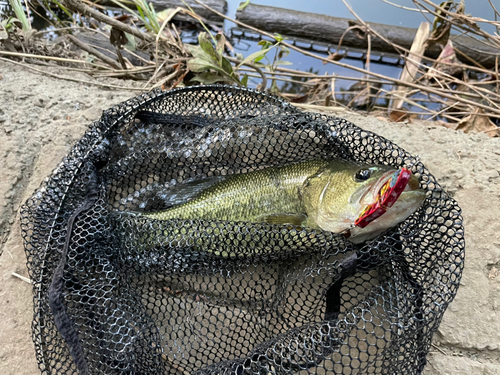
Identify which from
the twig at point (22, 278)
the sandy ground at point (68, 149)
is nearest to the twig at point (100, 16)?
the sandy ground at point (68, 149)

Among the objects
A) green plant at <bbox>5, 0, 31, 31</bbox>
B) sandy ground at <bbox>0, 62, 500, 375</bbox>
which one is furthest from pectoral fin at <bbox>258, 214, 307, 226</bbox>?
green plant at <bbox>5, 0, 31, 31</bbox>

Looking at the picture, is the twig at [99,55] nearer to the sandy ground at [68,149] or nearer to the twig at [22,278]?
the sandy ground at [68,149]

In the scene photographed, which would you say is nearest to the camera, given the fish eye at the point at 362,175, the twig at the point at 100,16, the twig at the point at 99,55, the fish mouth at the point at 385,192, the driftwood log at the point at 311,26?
the fish mouth at the point at 385,192

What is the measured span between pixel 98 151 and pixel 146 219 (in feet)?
1.55

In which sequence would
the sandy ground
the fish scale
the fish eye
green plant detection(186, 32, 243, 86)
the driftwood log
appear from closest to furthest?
1. the fish eye
2. the sandy ground
3. the fish scale
4. green plant detection(186, 32, 243, 86)
5. the driftwood log

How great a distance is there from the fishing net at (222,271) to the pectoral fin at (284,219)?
0.64ft

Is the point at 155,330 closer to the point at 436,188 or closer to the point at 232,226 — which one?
the point at 232,226

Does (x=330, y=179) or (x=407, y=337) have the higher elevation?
(x=330, y=179)

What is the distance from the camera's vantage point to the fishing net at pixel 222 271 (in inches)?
55.3

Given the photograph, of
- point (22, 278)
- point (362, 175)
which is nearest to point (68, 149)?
point (22, 278)

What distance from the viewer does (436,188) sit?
5.14 ft

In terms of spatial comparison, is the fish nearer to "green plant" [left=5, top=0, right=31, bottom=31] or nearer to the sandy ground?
the sandy ground

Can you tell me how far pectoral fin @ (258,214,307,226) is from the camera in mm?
1769

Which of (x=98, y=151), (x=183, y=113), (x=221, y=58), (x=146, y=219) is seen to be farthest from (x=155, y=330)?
(x=221, y=58)
